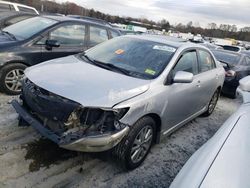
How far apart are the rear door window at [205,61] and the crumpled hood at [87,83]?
→ 1.79 metres

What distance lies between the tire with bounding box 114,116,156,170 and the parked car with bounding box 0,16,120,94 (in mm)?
2930

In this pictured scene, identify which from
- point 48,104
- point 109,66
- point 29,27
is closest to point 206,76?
point 109,66

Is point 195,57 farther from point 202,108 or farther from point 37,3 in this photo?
point 37,3

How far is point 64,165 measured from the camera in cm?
329

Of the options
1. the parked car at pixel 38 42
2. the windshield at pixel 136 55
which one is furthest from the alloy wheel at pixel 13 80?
the windshield at pixel 136 55

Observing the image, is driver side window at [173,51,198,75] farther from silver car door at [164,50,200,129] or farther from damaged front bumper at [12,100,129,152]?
damaged front bumper at [12,100,129,152]

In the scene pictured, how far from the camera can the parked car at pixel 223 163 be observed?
1.53 meters

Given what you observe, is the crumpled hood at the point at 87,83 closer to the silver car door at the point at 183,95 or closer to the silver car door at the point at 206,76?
the silver car door at the point at 183,95

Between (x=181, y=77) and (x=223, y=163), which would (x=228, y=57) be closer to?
(x=181, y=77)

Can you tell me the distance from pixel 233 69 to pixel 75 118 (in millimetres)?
6501

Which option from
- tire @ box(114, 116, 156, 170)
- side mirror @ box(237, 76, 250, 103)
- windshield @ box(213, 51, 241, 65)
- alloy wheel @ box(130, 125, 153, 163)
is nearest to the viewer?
side mirror @ box(237, 76, 250, 103)

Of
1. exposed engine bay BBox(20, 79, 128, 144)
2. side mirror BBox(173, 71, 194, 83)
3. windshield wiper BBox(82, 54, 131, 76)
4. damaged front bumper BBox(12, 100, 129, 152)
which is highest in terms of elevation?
side mirror BBox(173, 71, 194, 83)

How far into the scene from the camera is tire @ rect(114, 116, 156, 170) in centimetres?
306

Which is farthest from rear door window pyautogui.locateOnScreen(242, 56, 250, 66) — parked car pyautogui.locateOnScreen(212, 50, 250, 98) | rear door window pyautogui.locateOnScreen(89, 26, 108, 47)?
rear door window pyautogui.locateOnScreen(89, 26, 108, 47)
